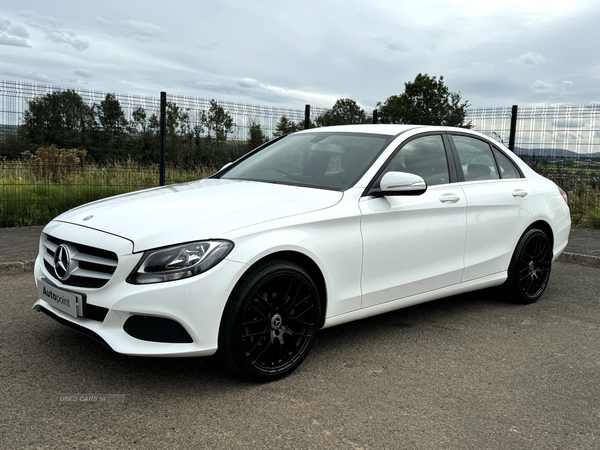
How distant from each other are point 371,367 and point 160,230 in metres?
1.70

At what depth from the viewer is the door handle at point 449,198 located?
4.40 meters

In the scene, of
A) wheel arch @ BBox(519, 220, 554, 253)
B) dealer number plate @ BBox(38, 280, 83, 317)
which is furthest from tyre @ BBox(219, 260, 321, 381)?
wheel arch @ BBox(519, 220, 554, 253)

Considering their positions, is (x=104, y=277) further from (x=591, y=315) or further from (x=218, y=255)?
(x=591, y=315)

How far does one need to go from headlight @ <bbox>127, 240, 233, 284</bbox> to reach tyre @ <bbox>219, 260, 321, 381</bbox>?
0.28 m

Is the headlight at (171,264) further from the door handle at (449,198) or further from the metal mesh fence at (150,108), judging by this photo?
the metal mesh fence at (150,108)

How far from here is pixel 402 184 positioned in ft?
12.5

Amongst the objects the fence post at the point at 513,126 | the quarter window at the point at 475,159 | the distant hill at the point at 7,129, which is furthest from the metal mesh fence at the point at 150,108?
the quarter window at the point at 475,159

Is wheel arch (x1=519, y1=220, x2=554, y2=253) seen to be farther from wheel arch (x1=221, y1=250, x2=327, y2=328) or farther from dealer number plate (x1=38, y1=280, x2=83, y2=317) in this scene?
dealer number plate (x1=38, y1=280, x2=83, y2=317)

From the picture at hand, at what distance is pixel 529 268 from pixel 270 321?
10.2ft

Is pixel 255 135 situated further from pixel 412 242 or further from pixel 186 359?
pixel 186 359

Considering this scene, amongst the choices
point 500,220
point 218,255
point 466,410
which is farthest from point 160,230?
point 500,220

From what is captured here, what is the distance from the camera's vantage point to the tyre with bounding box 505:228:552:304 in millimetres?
5160

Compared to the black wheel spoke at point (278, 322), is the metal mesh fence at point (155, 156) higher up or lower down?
higher up

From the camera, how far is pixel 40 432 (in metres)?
2.76
